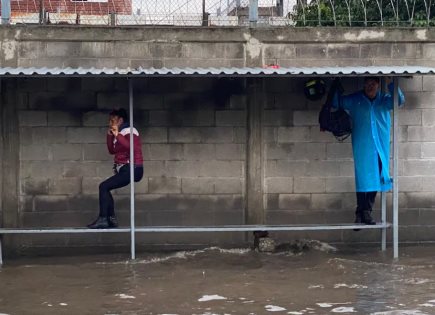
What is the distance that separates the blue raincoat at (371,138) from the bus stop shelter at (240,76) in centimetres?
13

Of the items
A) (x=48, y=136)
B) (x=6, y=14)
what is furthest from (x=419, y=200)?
(x=6, y=14)

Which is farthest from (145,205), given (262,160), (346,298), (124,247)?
(346,298)

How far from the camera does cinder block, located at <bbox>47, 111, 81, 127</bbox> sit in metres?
9.38

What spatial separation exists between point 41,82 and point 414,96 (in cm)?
421

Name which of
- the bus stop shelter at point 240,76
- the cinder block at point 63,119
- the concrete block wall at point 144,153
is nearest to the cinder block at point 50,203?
the concrete block wall at point 144,153

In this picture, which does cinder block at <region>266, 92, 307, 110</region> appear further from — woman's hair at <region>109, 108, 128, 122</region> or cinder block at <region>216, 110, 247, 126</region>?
woman's hair at <region>109, 108, 128, 122</region>

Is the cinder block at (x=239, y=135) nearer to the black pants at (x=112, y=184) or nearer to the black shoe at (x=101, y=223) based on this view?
the black pants at (x=112, y=184)

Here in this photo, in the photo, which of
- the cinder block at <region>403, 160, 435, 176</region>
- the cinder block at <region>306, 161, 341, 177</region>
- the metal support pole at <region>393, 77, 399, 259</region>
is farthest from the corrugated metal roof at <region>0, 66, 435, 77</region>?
the cinder block at <region>403, 160, 435, 176</region>

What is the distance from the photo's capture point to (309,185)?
955cm

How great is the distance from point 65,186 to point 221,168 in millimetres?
1760

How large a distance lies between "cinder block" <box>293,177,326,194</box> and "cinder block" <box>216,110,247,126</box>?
35.8 inches

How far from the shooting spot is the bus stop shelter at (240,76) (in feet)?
26.8

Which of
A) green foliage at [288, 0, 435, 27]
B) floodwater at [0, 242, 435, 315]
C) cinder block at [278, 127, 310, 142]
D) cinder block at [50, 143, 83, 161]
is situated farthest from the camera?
green foliage at [288, 0, 435, 27]

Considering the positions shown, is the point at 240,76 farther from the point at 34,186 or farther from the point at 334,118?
the point at 34,186
